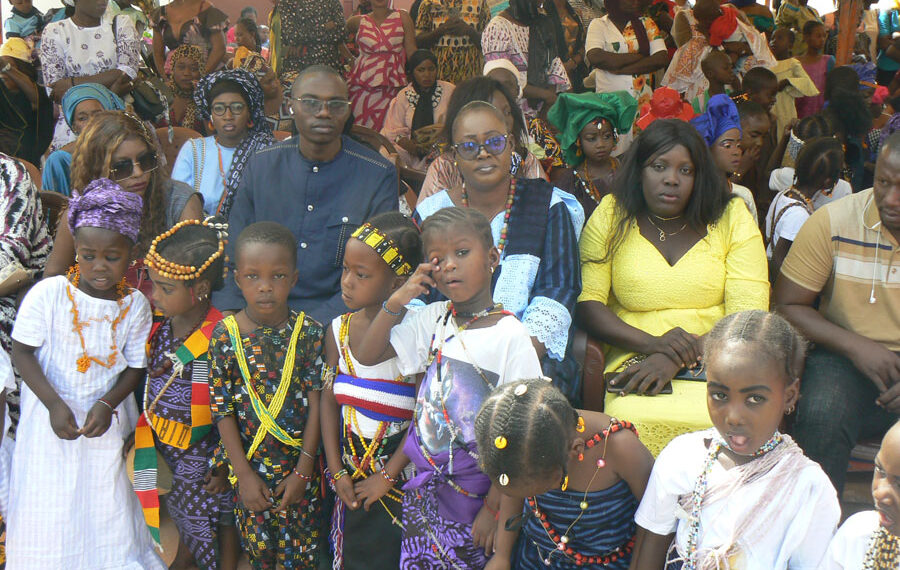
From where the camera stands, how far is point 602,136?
459 centimetres

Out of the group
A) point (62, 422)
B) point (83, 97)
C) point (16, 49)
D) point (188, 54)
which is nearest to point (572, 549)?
point (62, 422)

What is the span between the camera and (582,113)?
4539 millimetres

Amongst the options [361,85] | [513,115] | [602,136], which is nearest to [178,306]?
[513,115]

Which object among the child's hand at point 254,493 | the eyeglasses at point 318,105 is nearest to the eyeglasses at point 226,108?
the eyeglasses at point 318,105

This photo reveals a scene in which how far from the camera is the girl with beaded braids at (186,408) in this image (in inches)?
120

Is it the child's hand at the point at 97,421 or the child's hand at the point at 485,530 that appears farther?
the child's hand at the point at 97,421

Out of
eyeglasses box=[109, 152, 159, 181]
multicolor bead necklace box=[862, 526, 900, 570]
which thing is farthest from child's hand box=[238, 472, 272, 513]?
multicolor bead necklace box=[862, 526, 900, 570]

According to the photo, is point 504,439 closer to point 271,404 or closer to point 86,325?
point 271,404

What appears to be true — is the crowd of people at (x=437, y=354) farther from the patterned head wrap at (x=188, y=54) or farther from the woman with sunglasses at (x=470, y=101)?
the patterned head wrap at (x=188, y=54)

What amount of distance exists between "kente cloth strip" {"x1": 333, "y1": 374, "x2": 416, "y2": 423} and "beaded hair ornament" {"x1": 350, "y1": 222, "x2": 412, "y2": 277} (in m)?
0.41

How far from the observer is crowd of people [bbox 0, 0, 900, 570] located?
7.38 feet

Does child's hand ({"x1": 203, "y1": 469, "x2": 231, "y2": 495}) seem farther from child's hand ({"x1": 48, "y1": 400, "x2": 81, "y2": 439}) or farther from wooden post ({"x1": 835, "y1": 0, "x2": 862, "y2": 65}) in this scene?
wooden post ({"x1": 835, "y1": 0, "x2": 862, "y2": 65})

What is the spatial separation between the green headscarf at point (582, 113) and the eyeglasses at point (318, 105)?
1516 millimetres

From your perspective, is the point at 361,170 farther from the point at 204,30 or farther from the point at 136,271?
the point at 204,30
